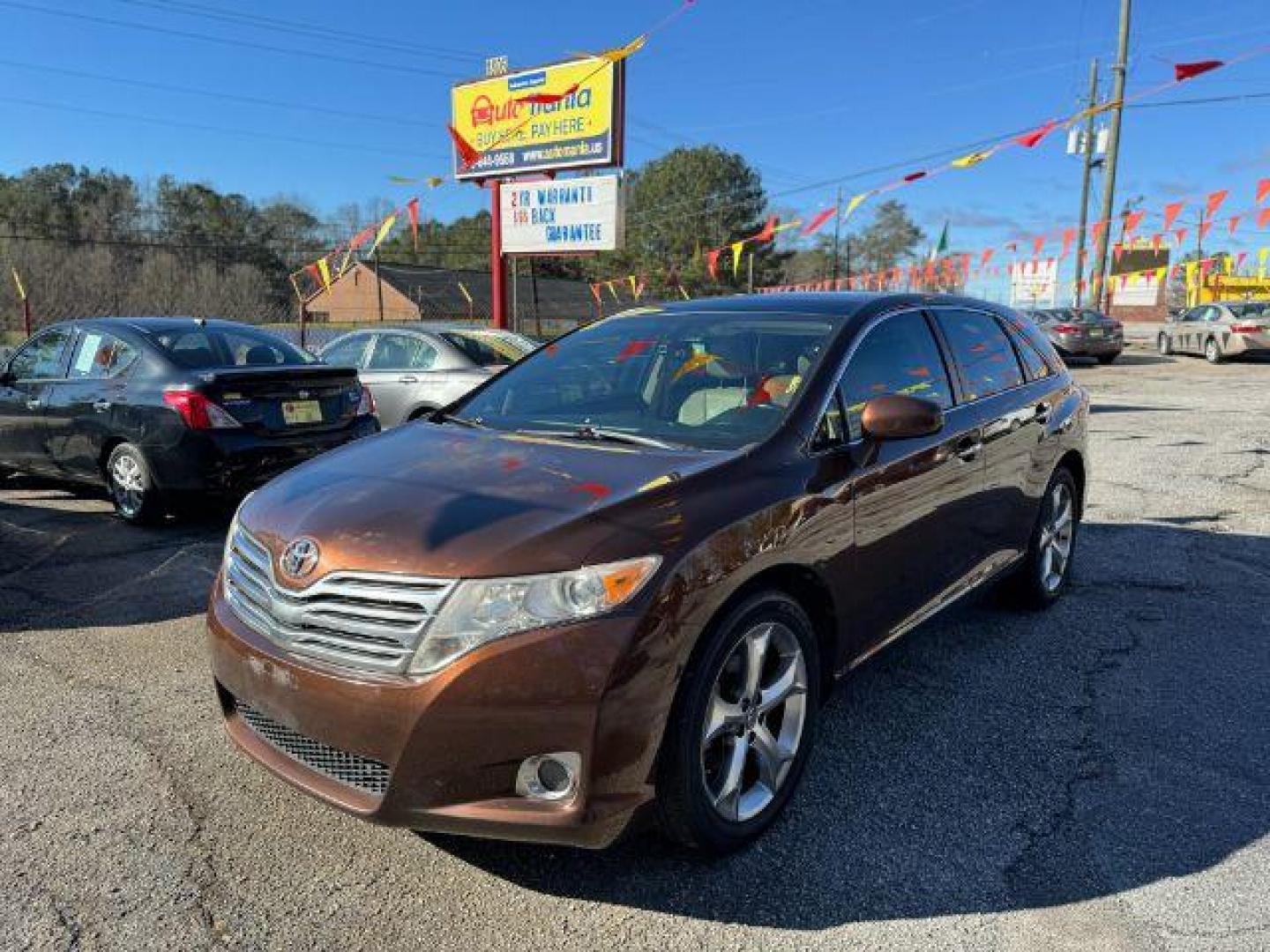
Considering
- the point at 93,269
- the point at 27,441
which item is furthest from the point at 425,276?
the point at 27,441

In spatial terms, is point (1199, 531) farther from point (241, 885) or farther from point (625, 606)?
point (241, 885)

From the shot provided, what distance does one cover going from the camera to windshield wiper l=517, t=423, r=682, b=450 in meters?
3.10

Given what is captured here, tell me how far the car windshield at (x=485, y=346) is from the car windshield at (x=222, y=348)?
243cm

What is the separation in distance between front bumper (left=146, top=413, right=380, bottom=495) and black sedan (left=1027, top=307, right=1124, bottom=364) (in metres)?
22.2

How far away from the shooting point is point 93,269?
3847 centimetres

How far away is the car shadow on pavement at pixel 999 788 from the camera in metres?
2.57

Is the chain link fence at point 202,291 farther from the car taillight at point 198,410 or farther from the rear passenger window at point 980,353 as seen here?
the rear passenger window at point 980,353

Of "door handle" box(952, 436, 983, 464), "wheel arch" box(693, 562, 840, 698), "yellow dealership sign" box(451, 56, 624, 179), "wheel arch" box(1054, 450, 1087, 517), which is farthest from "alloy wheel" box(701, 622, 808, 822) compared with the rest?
"yellow dealership sign" box(451, 56, 624, 179)

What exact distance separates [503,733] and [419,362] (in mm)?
7673

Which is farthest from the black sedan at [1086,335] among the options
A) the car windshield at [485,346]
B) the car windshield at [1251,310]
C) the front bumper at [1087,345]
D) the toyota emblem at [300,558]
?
the toyota emblem at [300,558]

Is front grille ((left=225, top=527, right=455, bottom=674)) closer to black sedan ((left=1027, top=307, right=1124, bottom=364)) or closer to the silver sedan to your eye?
black sedan ((left=1027, top=307, right=1124, bottom=364))

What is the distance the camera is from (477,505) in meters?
2.58

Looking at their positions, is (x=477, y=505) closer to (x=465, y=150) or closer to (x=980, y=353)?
(x=980, y=353)

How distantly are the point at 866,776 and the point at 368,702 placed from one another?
175 cm
